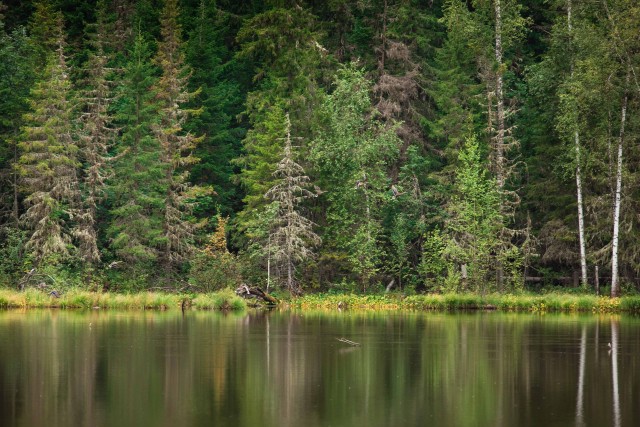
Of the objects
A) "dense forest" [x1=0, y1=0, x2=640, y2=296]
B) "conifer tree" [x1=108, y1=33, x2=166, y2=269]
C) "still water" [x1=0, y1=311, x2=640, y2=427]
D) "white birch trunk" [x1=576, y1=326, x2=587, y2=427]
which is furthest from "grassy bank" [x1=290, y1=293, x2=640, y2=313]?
"white birch trunk" [x1=576, y1=326, x2=587, y2=427]

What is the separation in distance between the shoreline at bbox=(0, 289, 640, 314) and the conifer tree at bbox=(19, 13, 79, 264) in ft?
13.4

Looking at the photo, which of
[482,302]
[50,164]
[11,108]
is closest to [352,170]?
[482,302]

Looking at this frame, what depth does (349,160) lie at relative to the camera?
52.9 meters

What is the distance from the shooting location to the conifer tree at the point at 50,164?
5103 centimetres

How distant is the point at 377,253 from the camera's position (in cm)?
5269

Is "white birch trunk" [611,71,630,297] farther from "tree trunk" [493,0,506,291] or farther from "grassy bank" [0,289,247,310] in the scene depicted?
"grassy bank" [0,289,247,310]

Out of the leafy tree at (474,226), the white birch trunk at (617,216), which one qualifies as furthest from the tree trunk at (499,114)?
the white birch trunk at (617,216)

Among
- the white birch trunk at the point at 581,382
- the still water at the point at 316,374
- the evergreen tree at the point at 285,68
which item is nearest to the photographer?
the white birch trunk at the point at 581,382

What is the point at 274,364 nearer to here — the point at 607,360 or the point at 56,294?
the point at 607,360

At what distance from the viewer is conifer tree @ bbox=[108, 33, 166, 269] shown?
53.1 metres

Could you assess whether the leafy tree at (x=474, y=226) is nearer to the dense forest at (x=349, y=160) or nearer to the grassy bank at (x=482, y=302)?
the dense forest at (x=349, y=160)

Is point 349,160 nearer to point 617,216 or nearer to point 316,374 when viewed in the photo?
point 617,216

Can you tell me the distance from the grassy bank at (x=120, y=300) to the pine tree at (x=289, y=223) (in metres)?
4.12

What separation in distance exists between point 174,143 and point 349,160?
10.3 meters
